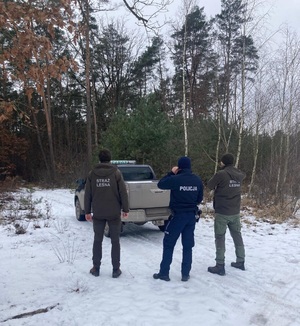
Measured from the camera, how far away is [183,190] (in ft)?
17.7

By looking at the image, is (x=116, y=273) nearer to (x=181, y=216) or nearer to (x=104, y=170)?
(x=181, y=216)

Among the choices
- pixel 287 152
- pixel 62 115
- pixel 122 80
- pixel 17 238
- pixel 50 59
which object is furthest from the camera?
pixel 62 115

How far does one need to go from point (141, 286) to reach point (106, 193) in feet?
5.15

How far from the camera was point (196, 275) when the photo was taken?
18.7ft

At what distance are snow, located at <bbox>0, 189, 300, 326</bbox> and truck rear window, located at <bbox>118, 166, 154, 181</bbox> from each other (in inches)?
73.6

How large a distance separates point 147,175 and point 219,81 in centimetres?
918

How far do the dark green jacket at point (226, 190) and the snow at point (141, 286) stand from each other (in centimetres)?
112

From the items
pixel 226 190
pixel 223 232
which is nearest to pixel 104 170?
pixel 226 190

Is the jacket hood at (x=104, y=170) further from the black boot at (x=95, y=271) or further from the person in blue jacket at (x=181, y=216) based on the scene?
the black boot at (x=95, y=271)

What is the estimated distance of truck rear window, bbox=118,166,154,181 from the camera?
9.56 metres

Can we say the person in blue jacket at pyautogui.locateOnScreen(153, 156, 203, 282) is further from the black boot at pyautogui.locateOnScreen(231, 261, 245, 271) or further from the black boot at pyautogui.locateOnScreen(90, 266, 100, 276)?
the black boot at pyautogui.locateOnScreen(231, 261, 245, 271)

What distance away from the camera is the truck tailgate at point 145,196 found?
7.89 meters

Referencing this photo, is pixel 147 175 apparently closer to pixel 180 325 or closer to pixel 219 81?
pixel 180 325

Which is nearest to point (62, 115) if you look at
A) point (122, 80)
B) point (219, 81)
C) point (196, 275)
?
point (122, 80)
